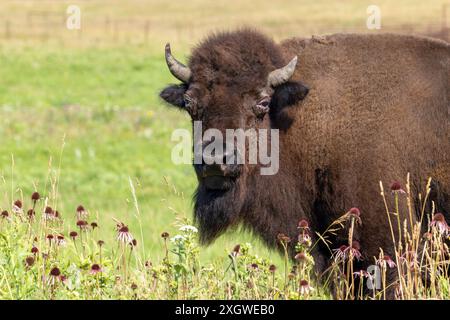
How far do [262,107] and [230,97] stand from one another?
1.22 feet

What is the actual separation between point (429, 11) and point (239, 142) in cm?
5024

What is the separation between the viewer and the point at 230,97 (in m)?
7.46

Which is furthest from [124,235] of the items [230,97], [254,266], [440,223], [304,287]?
[440,223]

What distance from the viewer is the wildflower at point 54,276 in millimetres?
5732

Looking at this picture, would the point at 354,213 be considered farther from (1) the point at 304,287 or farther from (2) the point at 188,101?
(2) the point at 188,101

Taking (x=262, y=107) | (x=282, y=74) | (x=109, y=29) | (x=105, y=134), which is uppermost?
(x=109, y=29)

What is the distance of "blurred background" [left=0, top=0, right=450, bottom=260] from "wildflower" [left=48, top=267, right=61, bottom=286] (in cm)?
100

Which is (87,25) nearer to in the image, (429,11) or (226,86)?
(429,11)

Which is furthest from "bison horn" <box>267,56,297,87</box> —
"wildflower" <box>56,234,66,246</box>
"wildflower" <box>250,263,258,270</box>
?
"wildflower" <box>56,234,66,246</box>

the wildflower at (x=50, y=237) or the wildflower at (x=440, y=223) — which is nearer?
the wildflower at (x=440, y=223)

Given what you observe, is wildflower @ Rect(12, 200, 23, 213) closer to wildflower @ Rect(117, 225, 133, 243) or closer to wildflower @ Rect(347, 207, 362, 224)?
wildflower @ Rect(117, 225, 133, 243)

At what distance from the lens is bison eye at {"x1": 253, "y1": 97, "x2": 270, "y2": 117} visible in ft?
25.1
